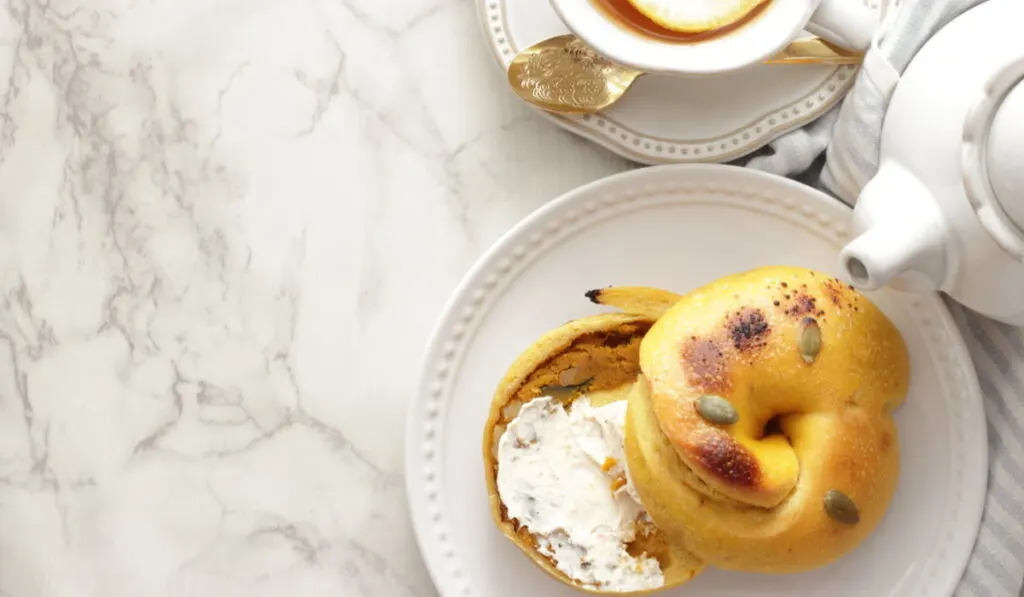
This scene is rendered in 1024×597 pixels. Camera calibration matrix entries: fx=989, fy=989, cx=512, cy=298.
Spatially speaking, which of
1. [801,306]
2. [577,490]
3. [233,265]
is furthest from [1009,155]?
[233,265]

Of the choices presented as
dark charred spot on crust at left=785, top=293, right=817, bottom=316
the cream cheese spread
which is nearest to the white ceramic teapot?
dark charred spot on crust at left=785, top=293, right=817, bottom=316

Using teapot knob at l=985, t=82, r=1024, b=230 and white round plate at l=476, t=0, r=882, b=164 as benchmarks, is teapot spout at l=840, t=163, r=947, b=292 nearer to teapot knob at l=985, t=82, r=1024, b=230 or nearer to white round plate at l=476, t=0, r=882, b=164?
teapot knob at l=985, t=82, r=1024, b=230

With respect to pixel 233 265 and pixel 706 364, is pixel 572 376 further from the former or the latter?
pixel 233 265

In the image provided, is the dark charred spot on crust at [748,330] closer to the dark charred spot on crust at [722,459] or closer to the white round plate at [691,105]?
the dark charred spot on crust at [722,459]

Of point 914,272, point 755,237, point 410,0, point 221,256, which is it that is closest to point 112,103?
point 221,256

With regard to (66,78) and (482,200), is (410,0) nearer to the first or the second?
(482,200)
